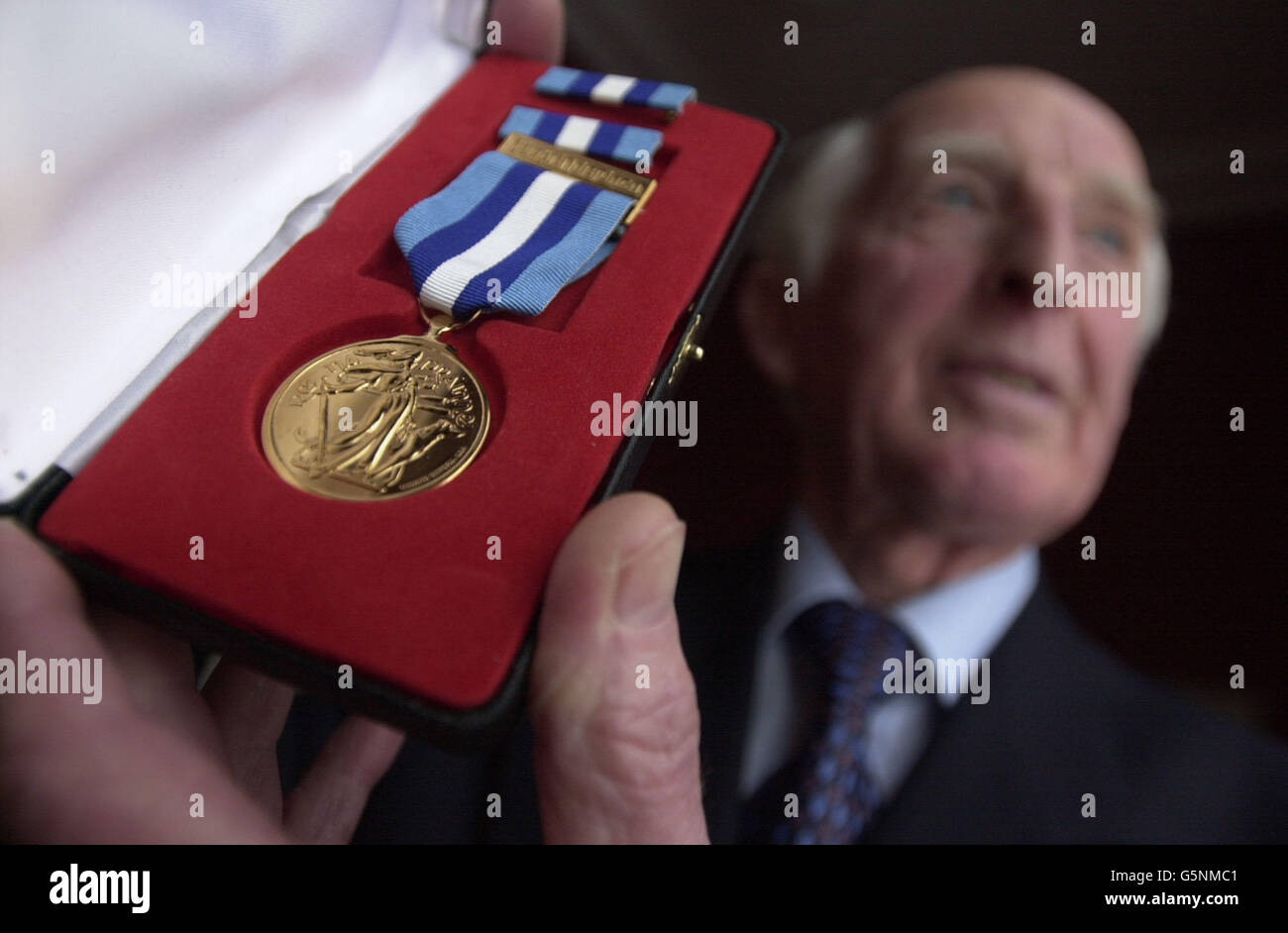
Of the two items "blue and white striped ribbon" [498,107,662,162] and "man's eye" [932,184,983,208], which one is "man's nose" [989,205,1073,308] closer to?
"man's eye" [932,184,983,208]

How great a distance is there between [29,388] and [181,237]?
8.8 inches

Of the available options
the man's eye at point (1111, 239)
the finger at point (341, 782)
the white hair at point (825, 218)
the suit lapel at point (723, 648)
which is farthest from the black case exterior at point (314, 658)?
the man's eye at point (1111, 239)

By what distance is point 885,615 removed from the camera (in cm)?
127

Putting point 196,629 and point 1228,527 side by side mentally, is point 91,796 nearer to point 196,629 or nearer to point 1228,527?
point 196,629

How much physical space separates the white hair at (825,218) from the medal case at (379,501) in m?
0.64

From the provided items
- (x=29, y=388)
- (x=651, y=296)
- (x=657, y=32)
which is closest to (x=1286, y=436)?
(x=651, y=296)

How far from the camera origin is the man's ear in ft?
5.18

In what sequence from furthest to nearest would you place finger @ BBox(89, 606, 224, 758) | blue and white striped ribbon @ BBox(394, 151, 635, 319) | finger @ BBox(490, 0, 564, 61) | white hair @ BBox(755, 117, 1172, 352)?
white hair @ BBox(755, 117, 1172, 352)
finger @ BBox(490, 0, 564, 61)
blue and white striped ribbon @ BBox(394, 151, 635, 319)
finger @ BBox(89, 606, 224, 758)

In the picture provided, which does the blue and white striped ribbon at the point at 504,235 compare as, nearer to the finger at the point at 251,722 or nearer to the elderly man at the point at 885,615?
the elderly man at the point at 885,615

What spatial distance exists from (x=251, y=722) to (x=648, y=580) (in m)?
0.58

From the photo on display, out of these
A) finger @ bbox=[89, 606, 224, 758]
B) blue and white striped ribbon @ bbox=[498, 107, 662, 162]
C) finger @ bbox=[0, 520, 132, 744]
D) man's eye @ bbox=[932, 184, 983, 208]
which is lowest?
finger @ bbox=[89, 606, 224, 758]

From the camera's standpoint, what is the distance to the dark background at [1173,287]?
1278 millimetres

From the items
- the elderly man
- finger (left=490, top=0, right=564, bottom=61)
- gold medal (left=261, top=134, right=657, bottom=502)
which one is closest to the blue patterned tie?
the elderly man

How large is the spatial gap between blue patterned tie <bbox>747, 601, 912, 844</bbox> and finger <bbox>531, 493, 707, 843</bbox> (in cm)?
47
